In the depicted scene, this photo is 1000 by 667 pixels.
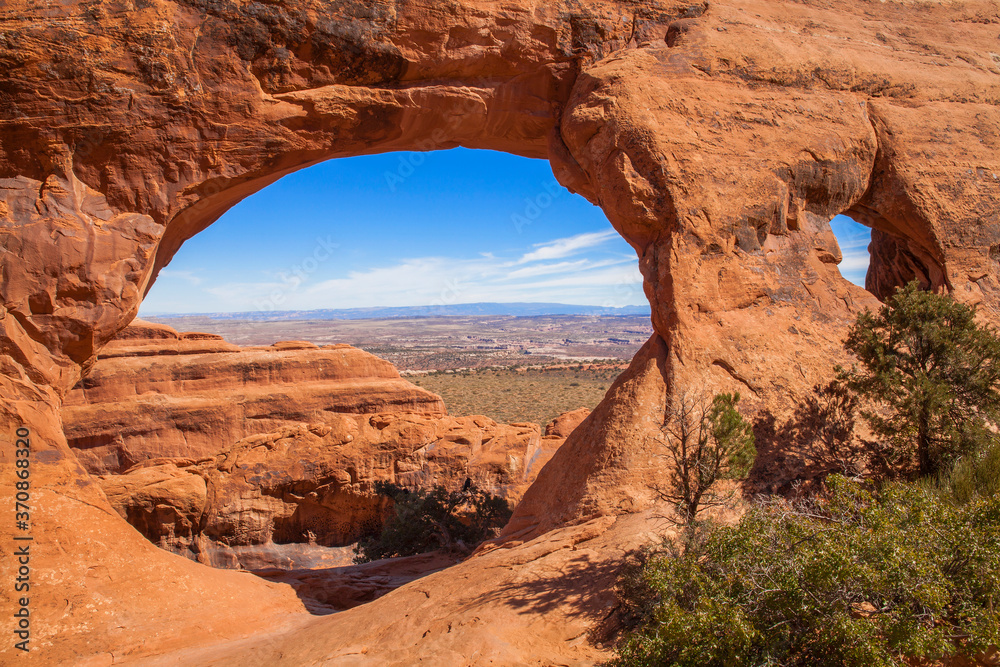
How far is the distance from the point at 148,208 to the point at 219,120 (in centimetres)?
191

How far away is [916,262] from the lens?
11766 mm

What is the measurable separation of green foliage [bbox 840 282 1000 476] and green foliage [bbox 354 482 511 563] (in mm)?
9720

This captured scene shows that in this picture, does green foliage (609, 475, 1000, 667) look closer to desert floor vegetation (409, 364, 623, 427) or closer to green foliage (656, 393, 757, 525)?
green foliage (656, 393, 757, 525)

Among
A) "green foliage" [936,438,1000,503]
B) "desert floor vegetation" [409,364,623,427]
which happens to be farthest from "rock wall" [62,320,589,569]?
"green foliage" [936,438,1000,503]

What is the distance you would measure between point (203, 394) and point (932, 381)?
21648 mm

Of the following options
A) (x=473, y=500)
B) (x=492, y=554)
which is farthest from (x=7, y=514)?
(x=473, y=500)

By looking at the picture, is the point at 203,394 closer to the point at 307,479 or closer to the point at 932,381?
the point at 307,479

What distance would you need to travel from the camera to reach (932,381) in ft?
24.7

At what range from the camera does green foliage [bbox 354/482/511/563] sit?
1437 cm

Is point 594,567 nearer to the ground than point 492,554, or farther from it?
farther from it

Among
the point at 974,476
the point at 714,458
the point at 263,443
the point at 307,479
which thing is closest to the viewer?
the point at 974,476

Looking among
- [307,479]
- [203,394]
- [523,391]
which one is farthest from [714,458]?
[523,391]

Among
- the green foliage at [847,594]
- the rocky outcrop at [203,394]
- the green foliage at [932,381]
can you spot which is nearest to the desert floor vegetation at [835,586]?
the green foliage at [847,594]

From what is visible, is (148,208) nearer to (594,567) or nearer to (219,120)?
(219,120)
